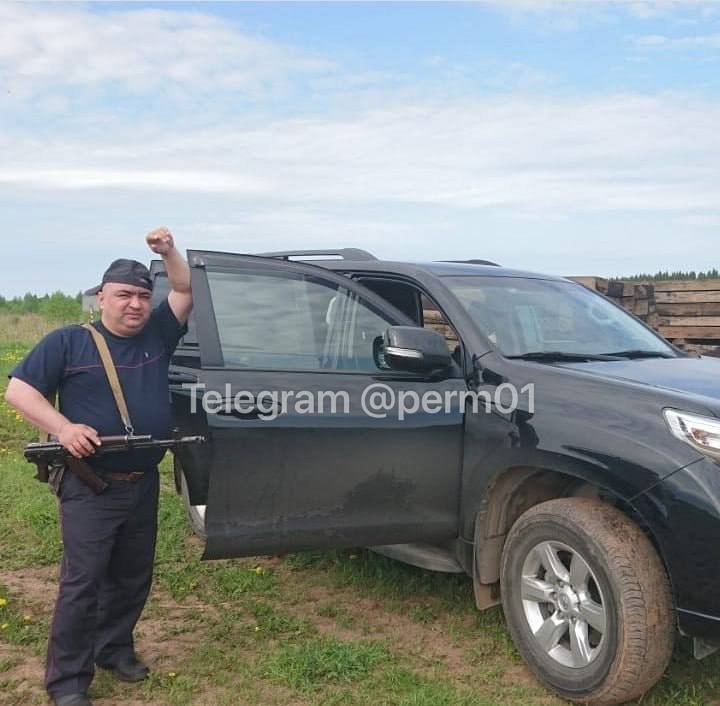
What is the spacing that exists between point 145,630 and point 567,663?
209 centimetres

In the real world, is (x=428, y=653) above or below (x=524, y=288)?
Answer: below

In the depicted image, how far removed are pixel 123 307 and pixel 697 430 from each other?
89.5 inches

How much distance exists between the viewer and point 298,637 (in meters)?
4.09

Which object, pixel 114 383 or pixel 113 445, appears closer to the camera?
pixel 113 445

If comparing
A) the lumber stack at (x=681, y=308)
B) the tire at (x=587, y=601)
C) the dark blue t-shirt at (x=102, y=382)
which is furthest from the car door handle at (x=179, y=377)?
the lumber stack at (x=681, y=308)

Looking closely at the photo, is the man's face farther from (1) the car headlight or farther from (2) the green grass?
(1) the car headlight

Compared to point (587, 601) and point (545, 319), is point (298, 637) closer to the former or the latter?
point (587, 601)

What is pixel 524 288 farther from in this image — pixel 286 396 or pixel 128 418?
pixel 128 418

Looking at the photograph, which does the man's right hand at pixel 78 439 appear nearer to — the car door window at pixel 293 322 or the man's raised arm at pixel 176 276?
the man's raised arm at pixel 176 276

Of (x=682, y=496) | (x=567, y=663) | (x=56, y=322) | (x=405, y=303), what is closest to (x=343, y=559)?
(x=405, y=303)

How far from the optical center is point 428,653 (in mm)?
3930

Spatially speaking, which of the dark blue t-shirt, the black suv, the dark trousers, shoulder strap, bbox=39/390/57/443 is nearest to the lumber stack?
the black suv

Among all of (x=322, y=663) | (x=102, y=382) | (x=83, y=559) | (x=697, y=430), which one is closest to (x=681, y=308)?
(x=697, y=430)

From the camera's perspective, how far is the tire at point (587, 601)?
3104mm
